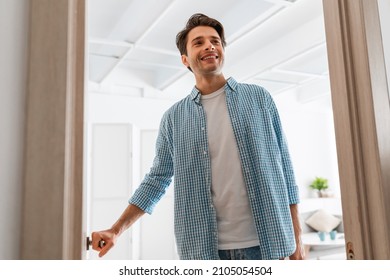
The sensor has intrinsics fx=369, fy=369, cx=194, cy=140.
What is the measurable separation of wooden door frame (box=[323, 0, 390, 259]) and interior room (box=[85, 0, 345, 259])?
184 cm

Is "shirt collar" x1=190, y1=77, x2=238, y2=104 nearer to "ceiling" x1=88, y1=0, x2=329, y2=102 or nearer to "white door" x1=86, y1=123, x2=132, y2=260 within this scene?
"ceiling" x1=88, y1=0, x2=329, y2=102

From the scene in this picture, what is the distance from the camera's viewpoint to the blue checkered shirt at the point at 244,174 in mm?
1252

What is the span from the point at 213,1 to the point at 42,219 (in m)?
2.63

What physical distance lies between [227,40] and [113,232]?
2494 millimetres

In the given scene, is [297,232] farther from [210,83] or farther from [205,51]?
[205,51]

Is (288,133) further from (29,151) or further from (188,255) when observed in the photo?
(29,151)

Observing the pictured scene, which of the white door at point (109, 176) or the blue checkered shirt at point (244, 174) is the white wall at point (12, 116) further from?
the white door at point (109, 176)

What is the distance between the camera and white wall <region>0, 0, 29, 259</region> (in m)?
0.64

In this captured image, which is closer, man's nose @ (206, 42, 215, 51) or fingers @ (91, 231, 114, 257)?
fingers @ (91, 231, 114, 257)

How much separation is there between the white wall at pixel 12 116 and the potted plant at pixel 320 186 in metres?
5.50

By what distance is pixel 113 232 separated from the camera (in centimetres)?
128

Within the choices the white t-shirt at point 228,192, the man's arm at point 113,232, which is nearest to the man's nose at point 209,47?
the white t-shirt at point 228,192

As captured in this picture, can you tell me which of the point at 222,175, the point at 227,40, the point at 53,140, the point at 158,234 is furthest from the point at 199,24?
the point at 158,234

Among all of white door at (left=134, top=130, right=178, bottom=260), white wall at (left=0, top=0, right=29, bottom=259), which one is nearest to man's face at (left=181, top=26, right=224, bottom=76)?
white wall at (left=0, top=0, right=29, bottom=259)
